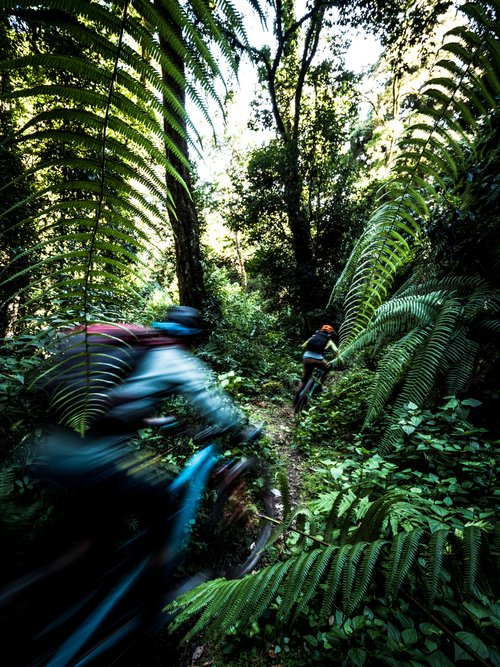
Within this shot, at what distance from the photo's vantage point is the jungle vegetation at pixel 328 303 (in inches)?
19.4

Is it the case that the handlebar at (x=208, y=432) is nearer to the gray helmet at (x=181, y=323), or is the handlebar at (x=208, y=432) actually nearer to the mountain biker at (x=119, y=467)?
the mountain biker at (x=119, y=467)

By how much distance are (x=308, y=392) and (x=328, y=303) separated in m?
3.74

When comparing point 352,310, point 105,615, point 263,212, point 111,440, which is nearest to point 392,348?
point 352,310

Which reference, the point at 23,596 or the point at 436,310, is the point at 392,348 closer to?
the point at 436,310

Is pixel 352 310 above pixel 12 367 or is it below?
above

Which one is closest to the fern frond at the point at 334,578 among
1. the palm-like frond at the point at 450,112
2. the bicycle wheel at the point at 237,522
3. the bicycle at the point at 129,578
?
the palm-like frond at the point at 450,112

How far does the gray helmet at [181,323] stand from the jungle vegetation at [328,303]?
0.34m

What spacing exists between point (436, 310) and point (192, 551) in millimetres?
2882

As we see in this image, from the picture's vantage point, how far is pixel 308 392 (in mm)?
4926

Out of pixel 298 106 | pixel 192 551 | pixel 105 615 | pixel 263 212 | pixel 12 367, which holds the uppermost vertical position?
pixel 298 106

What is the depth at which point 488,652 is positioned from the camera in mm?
896

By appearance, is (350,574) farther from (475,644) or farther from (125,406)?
(125,406)

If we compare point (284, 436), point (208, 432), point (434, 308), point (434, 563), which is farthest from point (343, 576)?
point (284, 436)

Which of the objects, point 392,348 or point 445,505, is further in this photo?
point 392,348
